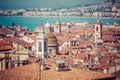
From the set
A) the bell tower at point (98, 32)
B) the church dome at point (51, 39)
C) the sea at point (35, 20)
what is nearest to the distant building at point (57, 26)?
the sea at point (35, 20)

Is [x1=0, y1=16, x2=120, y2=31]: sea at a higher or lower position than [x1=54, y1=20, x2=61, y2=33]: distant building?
higher

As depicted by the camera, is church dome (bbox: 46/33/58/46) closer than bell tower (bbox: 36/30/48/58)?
No

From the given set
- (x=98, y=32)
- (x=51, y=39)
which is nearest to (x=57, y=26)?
(x=51, y=39)

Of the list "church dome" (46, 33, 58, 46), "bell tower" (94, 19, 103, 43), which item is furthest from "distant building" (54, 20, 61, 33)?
"bell tower" (94, 19, 103, 43)

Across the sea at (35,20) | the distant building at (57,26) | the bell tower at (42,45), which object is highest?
the sea at (35,20)

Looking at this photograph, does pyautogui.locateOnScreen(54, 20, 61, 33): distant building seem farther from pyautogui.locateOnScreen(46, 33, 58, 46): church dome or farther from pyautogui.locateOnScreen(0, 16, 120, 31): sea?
pyautogui.locateOnScreen(46, 33, 58, 46): church dome

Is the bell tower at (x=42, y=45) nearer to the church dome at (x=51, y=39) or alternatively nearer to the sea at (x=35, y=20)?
the church dome at (x=51, y=39)

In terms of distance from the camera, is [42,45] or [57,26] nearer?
[42,45]

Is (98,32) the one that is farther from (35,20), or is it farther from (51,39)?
(35,20)

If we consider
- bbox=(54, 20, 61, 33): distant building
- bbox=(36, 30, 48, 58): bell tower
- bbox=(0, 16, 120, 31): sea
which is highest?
bbox=(0, 16, 120, 31): sea
